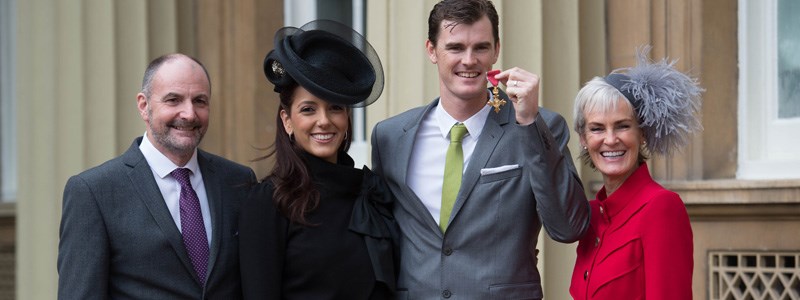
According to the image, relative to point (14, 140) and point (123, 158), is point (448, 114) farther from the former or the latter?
point (14, 140)

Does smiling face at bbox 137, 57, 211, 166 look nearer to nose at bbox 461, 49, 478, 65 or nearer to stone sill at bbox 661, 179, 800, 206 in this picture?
nose at bbox 461, 49, 478, 65

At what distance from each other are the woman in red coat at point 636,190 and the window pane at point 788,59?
1.45m

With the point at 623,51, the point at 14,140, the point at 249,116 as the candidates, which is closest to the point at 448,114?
the point at 623,51

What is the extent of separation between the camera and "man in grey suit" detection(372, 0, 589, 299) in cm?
367

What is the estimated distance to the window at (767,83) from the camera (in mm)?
4969

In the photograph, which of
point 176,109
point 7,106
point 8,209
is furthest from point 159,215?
point 7,106

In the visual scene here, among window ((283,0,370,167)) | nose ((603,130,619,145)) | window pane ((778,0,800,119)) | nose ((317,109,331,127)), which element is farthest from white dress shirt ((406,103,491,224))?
window ((283,0,370,167))

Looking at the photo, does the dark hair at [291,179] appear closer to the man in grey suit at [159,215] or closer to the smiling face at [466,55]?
the man in grey suit at [159,215]

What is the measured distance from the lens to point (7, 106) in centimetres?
754

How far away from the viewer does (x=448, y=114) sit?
3.83 m

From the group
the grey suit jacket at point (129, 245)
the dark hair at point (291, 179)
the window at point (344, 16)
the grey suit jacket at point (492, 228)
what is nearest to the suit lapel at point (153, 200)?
the grey suit jacket at point (129, 245)

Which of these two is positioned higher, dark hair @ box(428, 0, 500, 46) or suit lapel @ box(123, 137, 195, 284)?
dark hair @ box(428, 0, 500, 46)

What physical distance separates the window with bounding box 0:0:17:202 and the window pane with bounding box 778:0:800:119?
180 inches

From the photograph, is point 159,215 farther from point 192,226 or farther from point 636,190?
point 636,190
